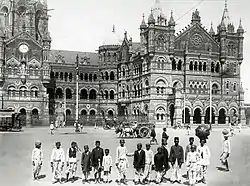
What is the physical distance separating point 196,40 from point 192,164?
1811 inches

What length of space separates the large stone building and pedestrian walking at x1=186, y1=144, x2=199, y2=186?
38.3 metres

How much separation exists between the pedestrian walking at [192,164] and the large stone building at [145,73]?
3829cm

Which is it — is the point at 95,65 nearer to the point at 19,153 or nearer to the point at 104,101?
the point at 104,101

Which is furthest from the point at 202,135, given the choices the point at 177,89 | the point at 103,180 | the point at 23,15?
the point at 23,15

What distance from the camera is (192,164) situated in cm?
1196

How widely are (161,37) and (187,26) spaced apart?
4.92 m

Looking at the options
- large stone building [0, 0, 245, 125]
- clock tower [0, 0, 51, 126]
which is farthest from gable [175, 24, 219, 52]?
clock tower [0, 0, 51, 126]

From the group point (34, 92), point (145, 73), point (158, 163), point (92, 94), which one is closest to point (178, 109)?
point (145, 73)

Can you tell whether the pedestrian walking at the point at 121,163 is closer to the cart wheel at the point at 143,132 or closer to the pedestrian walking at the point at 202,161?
the pedestrian walking at the point at 202,161

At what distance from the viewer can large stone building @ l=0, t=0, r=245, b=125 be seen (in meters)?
53.0

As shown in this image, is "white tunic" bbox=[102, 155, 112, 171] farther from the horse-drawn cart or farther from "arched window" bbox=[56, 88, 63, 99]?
"arched window" bbox=[56, 88, 63, 99]

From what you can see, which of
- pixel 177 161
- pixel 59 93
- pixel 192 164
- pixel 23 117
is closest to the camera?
pixel 192 164

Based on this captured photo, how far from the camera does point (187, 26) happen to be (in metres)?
55.9

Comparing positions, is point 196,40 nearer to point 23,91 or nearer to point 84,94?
point 84,94
